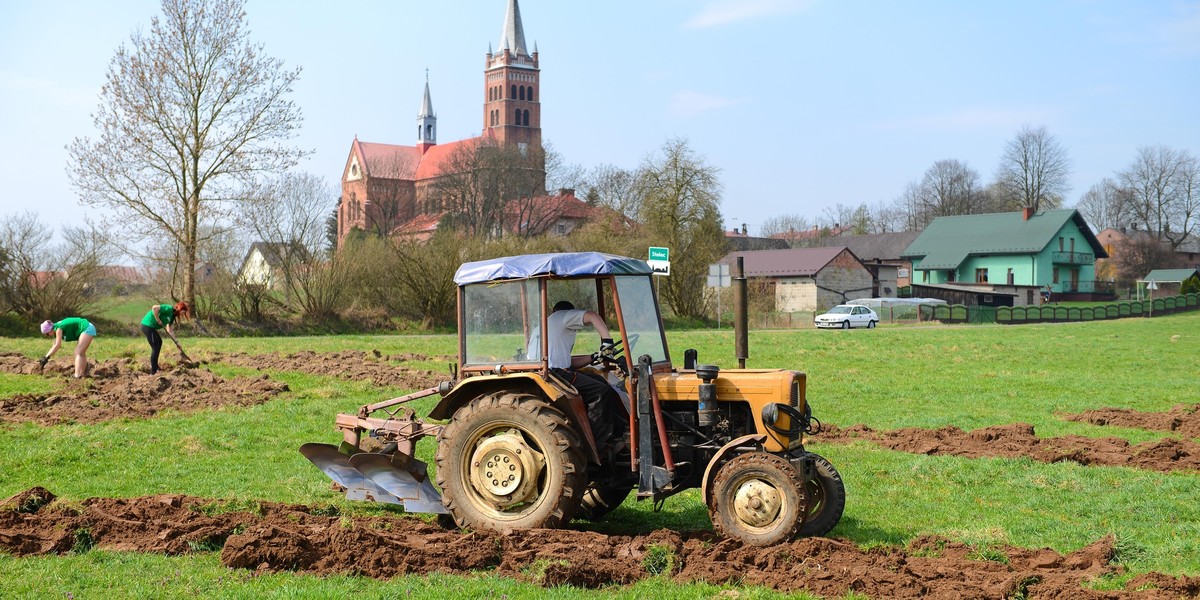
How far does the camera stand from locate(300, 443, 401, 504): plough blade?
815 centimetres

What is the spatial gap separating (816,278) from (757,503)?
58.8 m

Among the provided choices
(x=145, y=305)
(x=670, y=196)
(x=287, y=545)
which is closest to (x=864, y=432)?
(x=287, y=545)

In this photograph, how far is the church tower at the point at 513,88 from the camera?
4754 inches

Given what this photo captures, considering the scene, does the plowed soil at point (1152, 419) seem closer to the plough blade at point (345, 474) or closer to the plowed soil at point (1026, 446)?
the plowed soil at point (1026, 446)

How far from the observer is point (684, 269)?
46844 millimetres

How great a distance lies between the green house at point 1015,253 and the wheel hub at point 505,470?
233 ft

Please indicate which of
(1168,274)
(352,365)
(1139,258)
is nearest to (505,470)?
(352,365)

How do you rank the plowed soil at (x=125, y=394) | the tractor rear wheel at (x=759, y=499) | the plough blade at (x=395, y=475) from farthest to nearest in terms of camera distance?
1. the plowed soil at (x=125, y=394)
2. the plough blade at (x=395, y=475)
3. the tractor rear wheel at (x=759, y=499)

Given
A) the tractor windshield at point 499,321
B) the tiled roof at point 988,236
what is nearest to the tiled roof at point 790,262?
the tiled roof at point 988,236

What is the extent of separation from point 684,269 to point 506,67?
79.4 metres

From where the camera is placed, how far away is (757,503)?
22.1 feet

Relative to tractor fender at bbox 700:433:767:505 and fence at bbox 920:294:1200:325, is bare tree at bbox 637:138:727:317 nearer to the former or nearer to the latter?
fence at bbox 920:294:1200:325

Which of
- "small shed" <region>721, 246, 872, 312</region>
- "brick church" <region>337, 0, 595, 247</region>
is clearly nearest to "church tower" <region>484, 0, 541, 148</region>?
"brick church" <region>337, 0, 595, 247</region>

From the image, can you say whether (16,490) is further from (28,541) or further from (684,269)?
(684,269)
